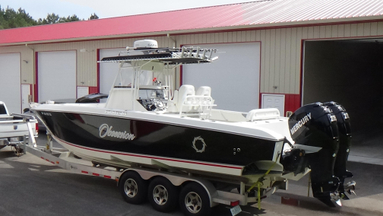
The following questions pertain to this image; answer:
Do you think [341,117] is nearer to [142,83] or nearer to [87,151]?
[142,83]

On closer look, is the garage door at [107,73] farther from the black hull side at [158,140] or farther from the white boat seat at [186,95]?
the white boat seat at [186,95]

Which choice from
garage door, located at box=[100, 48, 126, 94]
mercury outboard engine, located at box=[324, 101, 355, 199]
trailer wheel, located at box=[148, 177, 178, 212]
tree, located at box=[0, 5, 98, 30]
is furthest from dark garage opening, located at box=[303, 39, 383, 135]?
tree, located at box=[0, 5, 98, 30]

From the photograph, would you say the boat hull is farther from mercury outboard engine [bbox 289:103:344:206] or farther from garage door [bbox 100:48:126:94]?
garage door [bbox 100:48:126:94]

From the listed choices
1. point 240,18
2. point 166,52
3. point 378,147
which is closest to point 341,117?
point 166,52

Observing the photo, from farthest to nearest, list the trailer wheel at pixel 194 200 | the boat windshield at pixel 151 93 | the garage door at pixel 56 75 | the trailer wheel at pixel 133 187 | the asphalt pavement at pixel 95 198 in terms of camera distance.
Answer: the garage door at pixel 56 75 → the boat windshield at pixel 151 93 → the trailer wheel at pixel 133 187 → the asphalt pavement at pixel 95 198 → the trailer wheel at pixel 194 200

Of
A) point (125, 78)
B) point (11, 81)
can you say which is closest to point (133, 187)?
point (125, 78)

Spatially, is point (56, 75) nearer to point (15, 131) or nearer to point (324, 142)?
point (15, 131)

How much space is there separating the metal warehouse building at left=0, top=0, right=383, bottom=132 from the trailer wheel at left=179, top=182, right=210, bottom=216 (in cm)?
603

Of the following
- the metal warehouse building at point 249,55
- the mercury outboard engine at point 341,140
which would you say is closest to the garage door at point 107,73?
the metal warehouse building at point 249,55

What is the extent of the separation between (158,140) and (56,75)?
42.4 ft

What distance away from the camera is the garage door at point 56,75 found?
675 inches

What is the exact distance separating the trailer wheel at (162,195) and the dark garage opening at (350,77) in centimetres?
650

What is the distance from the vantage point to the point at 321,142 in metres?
5.43

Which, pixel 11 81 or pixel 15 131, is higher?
pixel 11 81
